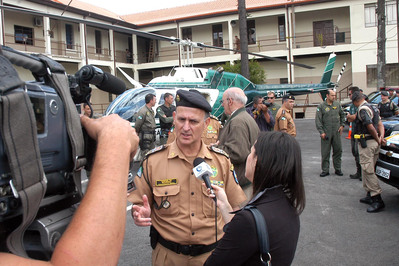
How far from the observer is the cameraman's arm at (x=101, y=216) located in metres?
0.86

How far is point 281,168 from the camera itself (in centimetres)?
182

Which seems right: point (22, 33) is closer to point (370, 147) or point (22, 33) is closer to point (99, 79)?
point (370, 147)

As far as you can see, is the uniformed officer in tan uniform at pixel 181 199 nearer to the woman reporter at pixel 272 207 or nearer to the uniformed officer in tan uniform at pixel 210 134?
the woman reporter at pixel 272 207

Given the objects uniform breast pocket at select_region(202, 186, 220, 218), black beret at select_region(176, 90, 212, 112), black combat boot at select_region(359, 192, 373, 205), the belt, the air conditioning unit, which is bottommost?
black combat boot at select_region(359, 192, 373, 205)

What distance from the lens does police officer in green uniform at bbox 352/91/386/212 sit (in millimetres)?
5441

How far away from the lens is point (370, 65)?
2500 centimetres

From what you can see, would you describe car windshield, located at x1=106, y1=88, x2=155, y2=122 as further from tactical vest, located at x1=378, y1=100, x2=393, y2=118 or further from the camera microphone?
the camera microphone

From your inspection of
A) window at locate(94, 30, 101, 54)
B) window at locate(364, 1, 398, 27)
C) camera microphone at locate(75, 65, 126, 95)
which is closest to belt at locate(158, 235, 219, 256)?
camera microphone at locate(75, 65, 126, 95)

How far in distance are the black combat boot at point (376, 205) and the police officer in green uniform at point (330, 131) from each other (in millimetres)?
2298

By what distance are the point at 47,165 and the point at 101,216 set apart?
0.23m

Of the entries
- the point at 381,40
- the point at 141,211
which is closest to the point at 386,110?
the point at 381,40

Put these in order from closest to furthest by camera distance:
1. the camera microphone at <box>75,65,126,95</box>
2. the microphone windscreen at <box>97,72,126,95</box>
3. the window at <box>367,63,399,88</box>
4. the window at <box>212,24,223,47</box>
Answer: the camera microphone at <box>75,65,126,95</box> < the microphone windscreen at <box>97,72,126,95</box> < the window at <box>367,63,399,88</box> < the window at <box>212,24,223,47</box>

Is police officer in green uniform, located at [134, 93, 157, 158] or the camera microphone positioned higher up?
the camera microphone

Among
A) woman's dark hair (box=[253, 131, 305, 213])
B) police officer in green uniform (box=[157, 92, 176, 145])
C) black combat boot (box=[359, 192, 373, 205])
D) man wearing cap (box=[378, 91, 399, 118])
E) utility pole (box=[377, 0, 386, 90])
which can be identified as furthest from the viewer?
utility pole (box=[377, 0, 386, 90])
